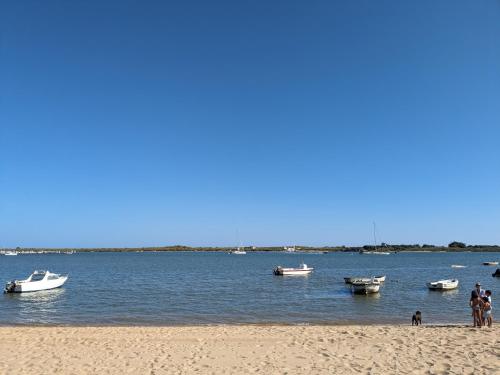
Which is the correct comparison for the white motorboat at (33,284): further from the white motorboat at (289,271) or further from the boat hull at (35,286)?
the white motorboat at (289,271)

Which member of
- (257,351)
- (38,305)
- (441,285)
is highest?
(257,351)

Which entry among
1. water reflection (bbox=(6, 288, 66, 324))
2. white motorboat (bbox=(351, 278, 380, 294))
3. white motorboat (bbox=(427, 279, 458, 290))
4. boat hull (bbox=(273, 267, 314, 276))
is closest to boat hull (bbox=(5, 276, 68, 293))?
water reflection (bbox=(6, 288, 66, 324))

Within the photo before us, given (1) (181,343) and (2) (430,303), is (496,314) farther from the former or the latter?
(1) (181,343)

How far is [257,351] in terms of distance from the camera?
610 inches

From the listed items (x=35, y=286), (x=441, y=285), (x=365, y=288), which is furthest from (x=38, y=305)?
(x=441, y=285)

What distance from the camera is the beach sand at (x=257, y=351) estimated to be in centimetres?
1310

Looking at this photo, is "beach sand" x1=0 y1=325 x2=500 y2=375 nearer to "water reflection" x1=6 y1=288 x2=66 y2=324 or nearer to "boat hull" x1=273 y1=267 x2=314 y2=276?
"water reflection" x1=6 y1=288 x2=66 y2=324

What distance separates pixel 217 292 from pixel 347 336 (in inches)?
1103

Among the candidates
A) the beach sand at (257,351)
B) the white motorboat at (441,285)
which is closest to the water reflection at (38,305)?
the beach sand at (257,351)

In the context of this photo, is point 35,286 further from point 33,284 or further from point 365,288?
point 365,288

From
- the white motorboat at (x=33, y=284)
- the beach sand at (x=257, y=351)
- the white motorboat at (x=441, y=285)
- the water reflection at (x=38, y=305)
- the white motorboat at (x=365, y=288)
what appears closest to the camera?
the beach sand at (x=257, y=351)

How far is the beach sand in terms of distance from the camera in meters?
13.1

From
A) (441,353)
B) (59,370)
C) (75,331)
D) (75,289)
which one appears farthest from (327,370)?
(75,289)

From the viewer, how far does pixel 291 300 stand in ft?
124
